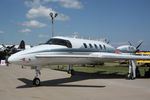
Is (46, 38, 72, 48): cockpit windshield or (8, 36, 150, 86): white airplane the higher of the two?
(46, 38, 72, 48): cockpit windshield

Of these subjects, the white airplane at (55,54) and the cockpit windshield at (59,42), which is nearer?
the white airplane at (55,54)

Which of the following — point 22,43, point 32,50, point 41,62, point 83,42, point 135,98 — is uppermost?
point 22,43

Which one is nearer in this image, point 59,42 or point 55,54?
point 55,54

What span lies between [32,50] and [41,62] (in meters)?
1.00

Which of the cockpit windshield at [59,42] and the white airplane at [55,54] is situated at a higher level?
the cockpit windshield at [59,42]

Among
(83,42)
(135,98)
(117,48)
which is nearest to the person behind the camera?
(135,98)

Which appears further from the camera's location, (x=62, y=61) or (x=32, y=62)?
(x=62, y=61)

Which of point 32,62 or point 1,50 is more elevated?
point 1,50

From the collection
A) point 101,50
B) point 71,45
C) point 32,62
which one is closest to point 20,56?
point 32,62

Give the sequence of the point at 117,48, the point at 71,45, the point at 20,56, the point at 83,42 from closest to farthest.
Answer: the point at 20,56 < the point at 71,45 < the point at 83,42 < the point at 117,48

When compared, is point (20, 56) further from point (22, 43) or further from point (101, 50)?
point (22, 43)

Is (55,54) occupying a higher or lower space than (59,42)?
lower

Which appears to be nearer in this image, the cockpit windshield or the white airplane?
the white airplane

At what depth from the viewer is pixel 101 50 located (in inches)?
669
